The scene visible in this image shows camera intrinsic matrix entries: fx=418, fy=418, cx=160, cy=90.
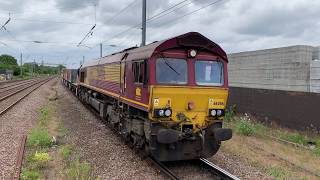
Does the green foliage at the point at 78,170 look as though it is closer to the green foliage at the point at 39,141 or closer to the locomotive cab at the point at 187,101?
the locomotive cab at the point at 187,101

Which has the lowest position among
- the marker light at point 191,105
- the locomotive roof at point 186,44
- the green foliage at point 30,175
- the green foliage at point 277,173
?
the green foliage at point 277,173

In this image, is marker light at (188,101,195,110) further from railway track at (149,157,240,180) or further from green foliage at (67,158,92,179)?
green foliage at (67,158,92,179)

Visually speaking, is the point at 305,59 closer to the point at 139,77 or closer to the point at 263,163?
Answer: the point at 263,163

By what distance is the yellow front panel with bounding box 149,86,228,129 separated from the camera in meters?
9.71

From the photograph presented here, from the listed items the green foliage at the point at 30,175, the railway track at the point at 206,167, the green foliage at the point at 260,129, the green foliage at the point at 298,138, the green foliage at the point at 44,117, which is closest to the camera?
the green foliage at the point at 30,175

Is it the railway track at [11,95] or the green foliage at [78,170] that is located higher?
the railway track at [11,95]

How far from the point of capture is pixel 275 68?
18266 millimetres

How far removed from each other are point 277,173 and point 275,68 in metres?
9.31

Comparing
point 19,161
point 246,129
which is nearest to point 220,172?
point 19,161

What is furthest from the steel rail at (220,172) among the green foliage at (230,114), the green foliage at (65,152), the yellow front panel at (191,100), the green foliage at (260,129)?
the green foliage at (230,114)

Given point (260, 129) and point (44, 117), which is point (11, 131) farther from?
point (260, 129)

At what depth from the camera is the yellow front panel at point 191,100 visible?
9.71 metres

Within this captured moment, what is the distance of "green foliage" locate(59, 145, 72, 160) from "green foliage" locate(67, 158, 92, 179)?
931mm

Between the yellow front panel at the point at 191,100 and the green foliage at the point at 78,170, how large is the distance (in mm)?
1876
